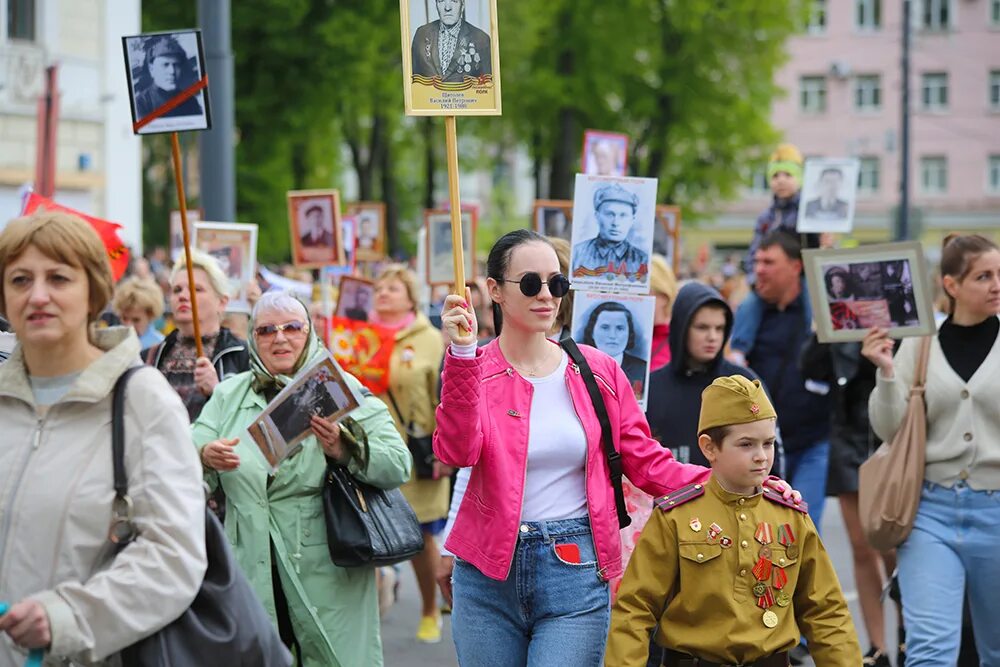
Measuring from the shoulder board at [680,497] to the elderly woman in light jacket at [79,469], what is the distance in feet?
5.65

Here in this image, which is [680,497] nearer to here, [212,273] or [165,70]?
[212,273]

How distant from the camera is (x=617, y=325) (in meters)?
6.67

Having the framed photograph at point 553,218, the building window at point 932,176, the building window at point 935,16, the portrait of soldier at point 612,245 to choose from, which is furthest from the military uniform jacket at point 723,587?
the building window at point 932,176

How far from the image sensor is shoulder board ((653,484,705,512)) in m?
4.82

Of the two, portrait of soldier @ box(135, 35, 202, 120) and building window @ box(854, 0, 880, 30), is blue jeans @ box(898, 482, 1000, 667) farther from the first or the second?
building window @ box(854, 0, 880, 30)

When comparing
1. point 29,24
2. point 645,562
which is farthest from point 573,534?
point 29,24

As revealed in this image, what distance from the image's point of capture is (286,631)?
5426 millimetres

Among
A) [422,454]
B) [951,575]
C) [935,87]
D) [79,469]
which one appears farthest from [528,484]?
[935,87]

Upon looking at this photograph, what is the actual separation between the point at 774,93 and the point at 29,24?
18.6 meters

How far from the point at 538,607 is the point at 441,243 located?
778cm

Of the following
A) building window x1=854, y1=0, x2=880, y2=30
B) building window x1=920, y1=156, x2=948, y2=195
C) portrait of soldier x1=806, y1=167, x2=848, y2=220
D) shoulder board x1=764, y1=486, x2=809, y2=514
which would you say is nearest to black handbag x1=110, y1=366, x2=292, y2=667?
shoulder board x1=764, y1=486, x2=809, y2=514

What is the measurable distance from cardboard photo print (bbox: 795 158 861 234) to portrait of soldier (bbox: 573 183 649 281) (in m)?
4.37

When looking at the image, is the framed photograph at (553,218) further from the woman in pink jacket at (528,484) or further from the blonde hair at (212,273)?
the woman in pink jacket at (528,484)

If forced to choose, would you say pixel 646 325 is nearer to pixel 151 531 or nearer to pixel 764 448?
pixel 764 448
